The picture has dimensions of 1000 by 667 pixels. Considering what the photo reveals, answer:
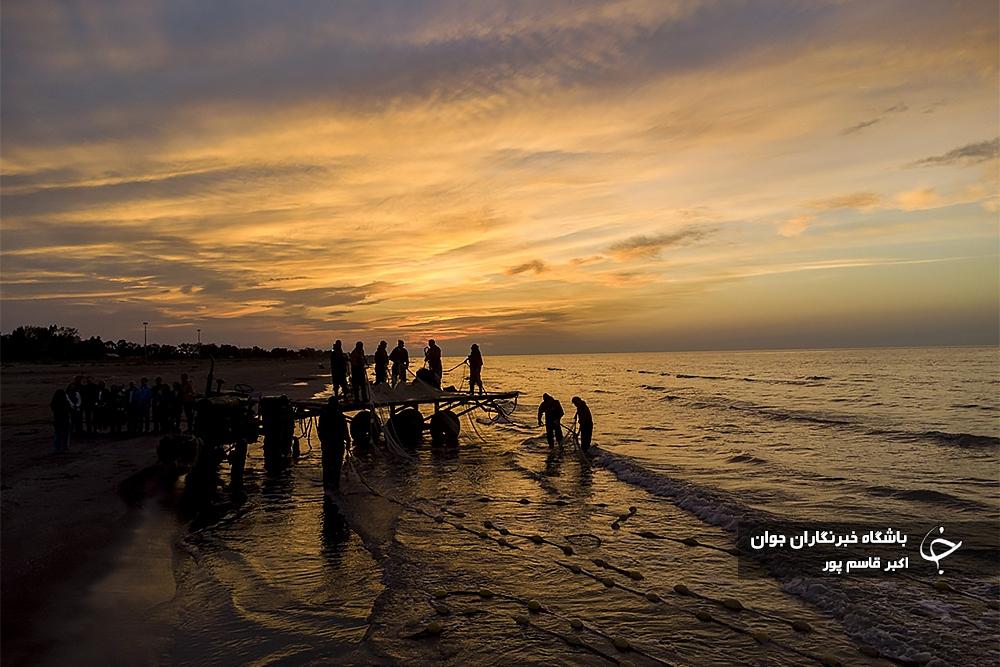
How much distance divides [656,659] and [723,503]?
9027mm

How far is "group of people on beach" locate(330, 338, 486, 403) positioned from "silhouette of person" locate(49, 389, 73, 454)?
7.43 m

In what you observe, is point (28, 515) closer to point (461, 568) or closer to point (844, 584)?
point (461, 568)

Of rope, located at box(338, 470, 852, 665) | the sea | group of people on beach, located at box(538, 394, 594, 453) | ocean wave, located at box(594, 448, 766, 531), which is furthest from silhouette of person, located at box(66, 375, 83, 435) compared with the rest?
ocean wave, located at box(594, 448, 766, 531)

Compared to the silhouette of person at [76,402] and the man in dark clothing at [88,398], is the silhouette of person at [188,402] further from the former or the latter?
the man in dark clothing at [88,398]

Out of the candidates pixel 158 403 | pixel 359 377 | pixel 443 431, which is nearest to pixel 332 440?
pixel 359 377

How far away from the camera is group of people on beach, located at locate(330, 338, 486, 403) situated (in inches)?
861

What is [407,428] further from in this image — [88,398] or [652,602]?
[652,602]

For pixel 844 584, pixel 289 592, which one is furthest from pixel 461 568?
pixel 844 584

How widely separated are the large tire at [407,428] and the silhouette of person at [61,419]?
10.3 m

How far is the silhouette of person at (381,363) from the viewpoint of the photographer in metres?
24.5

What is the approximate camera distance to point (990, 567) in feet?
36.7

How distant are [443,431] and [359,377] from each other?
528 centimetres

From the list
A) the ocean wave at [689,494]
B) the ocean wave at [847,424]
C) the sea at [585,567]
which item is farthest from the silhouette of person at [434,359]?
the ocean wave at [847,424]

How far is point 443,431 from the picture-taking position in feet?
84.8
